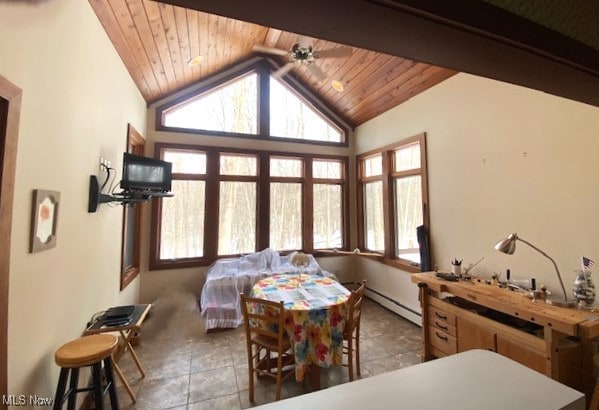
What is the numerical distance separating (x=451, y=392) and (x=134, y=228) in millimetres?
4251

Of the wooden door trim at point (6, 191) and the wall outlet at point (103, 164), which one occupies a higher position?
the wall outlet at point (103, 164)

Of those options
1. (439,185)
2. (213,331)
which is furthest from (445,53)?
(213,331)

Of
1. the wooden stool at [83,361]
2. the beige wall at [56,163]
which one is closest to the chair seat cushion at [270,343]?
the wooden stool at [83,361]

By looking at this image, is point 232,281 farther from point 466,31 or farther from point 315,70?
point 466,31

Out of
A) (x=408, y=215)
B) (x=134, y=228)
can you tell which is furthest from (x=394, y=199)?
(x=134, y=228)

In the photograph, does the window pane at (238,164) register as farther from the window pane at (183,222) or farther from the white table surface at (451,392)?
the white table surface at (451,392)

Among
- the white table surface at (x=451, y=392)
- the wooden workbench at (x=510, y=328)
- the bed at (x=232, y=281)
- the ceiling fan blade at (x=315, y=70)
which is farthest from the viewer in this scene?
the bed at (x=232, y=281)

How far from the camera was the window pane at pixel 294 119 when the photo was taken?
4.93 m

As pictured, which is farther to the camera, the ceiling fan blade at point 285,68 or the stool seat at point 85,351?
the ceiling fan blade at point 285,68

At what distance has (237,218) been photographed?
462 cm

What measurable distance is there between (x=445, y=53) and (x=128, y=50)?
3.29 m

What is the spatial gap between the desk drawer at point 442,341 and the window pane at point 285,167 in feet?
10.7

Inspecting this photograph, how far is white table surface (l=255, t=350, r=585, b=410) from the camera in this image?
754mm

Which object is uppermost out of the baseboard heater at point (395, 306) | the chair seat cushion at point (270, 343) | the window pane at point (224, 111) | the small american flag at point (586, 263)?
the window pane at point (224, 111)
